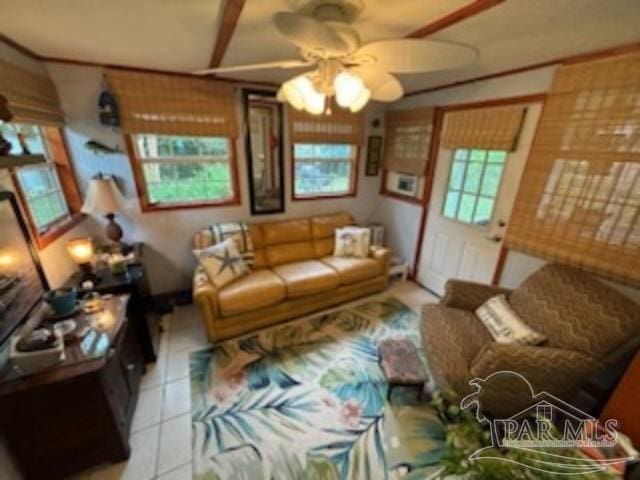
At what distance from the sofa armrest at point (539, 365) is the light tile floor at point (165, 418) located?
1.88m

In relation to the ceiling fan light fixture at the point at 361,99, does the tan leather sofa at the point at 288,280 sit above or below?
below

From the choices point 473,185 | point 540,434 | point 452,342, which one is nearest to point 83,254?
point 452,342

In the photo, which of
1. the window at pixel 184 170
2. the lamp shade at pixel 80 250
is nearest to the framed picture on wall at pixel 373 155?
the window at pixel 184 170

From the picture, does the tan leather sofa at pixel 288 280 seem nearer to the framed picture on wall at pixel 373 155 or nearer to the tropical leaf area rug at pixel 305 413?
the tropical leaf area rug at pixel 305 413

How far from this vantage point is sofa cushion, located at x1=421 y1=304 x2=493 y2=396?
5.77ft

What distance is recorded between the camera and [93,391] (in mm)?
1389

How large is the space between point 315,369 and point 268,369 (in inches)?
15.2

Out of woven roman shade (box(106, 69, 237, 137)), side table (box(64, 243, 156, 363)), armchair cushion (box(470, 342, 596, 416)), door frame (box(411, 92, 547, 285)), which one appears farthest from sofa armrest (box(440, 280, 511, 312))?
woven roman shade (box(106, 69, 237, 137))

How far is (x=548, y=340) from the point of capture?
5.98ft

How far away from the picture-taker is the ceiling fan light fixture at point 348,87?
1.11 metres

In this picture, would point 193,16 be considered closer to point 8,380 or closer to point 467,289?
point 8,380

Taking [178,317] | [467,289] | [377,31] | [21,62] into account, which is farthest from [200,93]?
[467,289]

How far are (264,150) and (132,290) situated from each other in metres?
2.00

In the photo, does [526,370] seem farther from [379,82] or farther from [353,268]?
[379,82]
